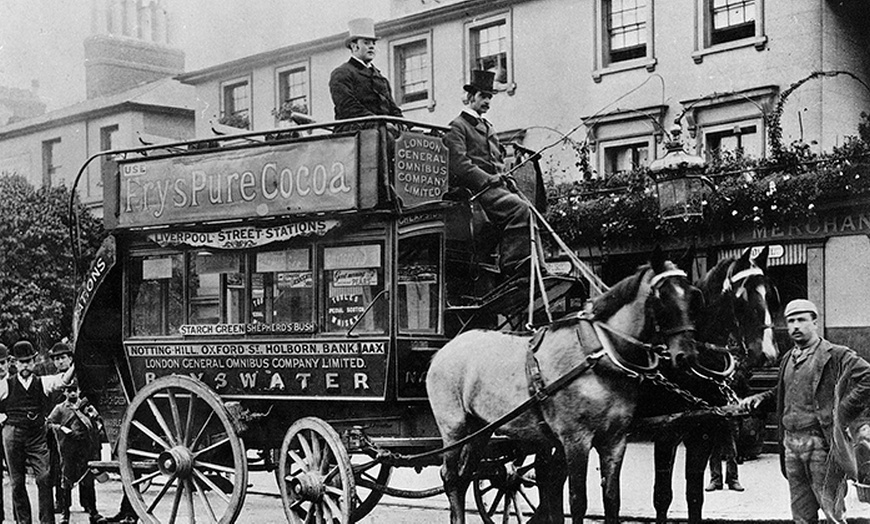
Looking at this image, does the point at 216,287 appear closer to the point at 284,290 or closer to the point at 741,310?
the point at 284,290

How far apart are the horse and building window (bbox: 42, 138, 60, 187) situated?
2367 centimetres

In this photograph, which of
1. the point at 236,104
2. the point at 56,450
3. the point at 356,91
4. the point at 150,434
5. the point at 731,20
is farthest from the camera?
the point at 236,104

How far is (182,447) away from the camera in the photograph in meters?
8.09

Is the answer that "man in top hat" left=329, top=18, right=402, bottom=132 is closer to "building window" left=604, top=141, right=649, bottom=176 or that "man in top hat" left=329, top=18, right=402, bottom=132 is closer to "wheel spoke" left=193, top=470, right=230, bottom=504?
"wheel spoke" left=193, top=470, right=230, bottom=504

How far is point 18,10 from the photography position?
1041cm

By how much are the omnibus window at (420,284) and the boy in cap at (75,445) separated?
3645 millimetres

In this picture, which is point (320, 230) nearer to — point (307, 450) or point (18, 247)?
point (307, 450)

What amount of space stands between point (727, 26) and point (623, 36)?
80.3 inches

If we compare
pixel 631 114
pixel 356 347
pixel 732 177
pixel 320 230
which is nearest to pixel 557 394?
pixel 356 347

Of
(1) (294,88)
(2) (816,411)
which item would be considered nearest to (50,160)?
(1) (294,88)

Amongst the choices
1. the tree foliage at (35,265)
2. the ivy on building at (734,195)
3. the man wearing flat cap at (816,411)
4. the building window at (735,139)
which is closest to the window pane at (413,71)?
the ivy on building at (734,195)

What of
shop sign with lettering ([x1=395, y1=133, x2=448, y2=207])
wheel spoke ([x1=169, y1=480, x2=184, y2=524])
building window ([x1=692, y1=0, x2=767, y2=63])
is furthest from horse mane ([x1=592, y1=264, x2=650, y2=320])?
building window ([x1=692, y1=0, x2=767, y2=63])

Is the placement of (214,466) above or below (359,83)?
below

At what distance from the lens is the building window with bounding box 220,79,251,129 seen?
24.4 m
